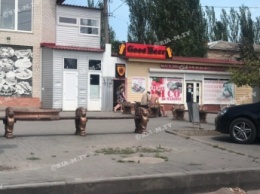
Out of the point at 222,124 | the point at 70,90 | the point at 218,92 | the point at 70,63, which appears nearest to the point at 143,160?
the point at 222,124

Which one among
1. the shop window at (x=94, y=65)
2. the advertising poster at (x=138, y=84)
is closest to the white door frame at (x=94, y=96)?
the shop window at (x=94, y=65)

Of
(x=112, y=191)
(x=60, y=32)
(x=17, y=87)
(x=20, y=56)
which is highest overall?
(x=60, y=32)

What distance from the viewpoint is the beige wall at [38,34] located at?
25.7 metres

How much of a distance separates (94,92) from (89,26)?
174 inches

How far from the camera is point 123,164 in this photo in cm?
821

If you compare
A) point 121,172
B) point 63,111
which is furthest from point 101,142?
point 63,111

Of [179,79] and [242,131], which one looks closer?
[242,131]

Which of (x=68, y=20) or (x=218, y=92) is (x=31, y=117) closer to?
(x=68, y=20)

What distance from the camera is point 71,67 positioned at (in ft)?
86.7

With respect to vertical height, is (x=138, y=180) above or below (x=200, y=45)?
below

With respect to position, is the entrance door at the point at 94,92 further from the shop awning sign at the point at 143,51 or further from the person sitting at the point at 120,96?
the shop awning sign at the point at 143,51

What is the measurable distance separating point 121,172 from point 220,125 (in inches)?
210

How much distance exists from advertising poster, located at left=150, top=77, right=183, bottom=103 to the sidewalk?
16.1m

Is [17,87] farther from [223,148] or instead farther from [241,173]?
[241,173]
